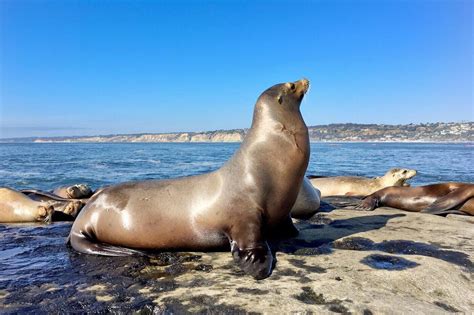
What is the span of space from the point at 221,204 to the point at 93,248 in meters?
1.42

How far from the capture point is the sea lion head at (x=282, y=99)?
4.54 metres

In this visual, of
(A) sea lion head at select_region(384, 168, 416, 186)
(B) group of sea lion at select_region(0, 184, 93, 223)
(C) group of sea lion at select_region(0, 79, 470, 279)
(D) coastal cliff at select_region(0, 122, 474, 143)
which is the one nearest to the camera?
(C) group of sea lion at select_region(0, 79, 470, 279)

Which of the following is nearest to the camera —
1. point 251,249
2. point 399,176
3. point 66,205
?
point 251,249

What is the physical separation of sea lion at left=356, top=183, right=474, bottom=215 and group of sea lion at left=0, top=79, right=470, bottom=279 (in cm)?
380

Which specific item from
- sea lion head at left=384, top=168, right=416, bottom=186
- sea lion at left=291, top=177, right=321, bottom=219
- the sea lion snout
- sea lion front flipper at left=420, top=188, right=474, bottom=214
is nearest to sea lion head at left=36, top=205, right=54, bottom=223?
sea lion at left=291, top=177, right=321, bottom=219

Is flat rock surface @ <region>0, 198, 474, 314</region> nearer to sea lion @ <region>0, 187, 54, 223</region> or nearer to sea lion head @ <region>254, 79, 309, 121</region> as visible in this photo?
sea lion head @ <region>254, 79, 309, 121</region>

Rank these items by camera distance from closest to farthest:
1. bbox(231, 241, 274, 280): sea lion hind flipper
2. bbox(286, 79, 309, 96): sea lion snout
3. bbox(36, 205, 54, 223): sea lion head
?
bbox(231, 241, 274, 280): sea lion hind flipper, bbox(286, 79, 309, 96): sea lion snout, bbox(36, 205, 54, 223): sea lion head

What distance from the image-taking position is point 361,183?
37.3ft

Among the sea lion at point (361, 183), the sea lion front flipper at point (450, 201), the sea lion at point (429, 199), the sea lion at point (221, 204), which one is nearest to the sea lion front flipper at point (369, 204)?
the sea lion at point (429, 199)

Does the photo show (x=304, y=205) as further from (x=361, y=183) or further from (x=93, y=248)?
(x=361, y=183)

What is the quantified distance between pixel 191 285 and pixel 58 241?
2.56 meters

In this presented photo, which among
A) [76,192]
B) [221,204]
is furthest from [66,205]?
[221,204]

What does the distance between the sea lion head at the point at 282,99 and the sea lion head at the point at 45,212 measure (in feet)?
14.2

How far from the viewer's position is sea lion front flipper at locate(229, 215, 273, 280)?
3.32m
